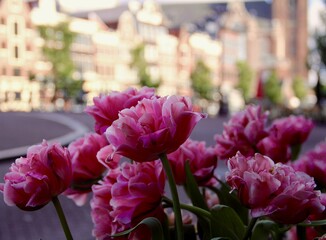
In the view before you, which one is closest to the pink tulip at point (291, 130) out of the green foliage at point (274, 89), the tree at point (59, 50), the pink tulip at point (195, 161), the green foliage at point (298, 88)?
the pink tulip at point (195, 161)

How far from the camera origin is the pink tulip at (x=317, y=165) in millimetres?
1071

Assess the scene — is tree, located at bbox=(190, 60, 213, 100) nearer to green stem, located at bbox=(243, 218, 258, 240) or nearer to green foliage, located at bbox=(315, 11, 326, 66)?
green foliage, located at bbox=(315, 11, 326, 66)

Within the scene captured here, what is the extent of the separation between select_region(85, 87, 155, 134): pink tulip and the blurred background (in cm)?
1538

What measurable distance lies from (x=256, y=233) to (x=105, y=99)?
11.7 inches

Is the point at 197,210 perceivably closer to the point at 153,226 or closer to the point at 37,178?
the point at 153,226

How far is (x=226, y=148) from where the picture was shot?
3.73 feet

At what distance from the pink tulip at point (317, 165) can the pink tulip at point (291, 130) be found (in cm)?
10

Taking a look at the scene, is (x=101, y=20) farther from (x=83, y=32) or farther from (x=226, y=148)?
(x=226, y=148)

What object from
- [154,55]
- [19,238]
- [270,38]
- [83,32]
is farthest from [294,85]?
[19,238]

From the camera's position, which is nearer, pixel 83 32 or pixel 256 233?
pixel 256 233

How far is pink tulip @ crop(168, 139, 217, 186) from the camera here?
3.31 ft

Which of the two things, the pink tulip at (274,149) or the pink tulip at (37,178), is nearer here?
the pink tulip at (37,178)

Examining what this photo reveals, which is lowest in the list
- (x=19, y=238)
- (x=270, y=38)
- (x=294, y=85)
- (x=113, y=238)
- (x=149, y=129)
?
(x=294, y=85)

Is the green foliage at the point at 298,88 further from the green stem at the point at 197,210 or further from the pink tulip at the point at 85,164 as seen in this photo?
the green stem at the point at 197,210
